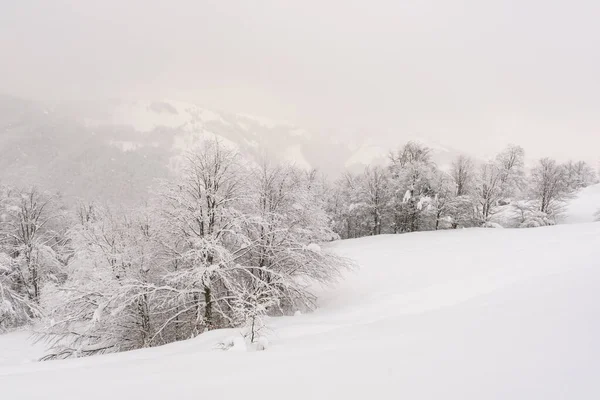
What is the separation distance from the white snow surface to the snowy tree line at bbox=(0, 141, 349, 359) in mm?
37473

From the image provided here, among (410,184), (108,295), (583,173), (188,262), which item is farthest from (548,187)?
(108,295)

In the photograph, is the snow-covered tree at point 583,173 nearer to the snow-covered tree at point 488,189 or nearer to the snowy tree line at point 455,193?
the snowy tree line at point 455,193

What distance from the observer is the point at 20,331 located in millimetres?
16906

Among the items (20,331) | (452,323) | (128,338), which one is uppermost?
(452,323)

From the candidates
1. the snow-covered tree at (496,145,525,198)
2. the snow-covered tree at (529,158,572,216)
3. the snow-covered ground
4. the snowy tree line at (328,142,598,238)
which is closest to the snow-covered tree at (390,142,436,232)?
the snowy tree line at (328,142,598,238)

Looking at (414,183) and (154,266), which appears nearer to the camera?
(154,266)

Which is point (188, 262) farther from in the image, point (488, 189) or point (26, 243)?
point (488, 189)

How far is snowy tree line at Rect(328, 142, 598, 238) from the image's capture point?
28439mm

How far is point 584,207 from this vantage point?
37.8 m

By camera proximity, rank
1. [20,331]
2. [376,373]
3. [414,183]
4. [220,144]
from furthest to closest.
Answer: [414,183] < [20,331] < [220,144] < [376,373]

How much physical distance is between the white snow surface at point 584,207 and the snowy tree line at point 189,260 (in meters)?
37.5

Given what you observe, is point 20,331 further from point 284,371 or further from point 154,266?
point 284,371

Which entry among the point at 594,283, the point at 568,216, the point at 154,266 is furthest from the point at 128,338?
the point at 568,216

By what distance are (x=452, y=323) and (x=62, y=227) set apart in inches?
1522
